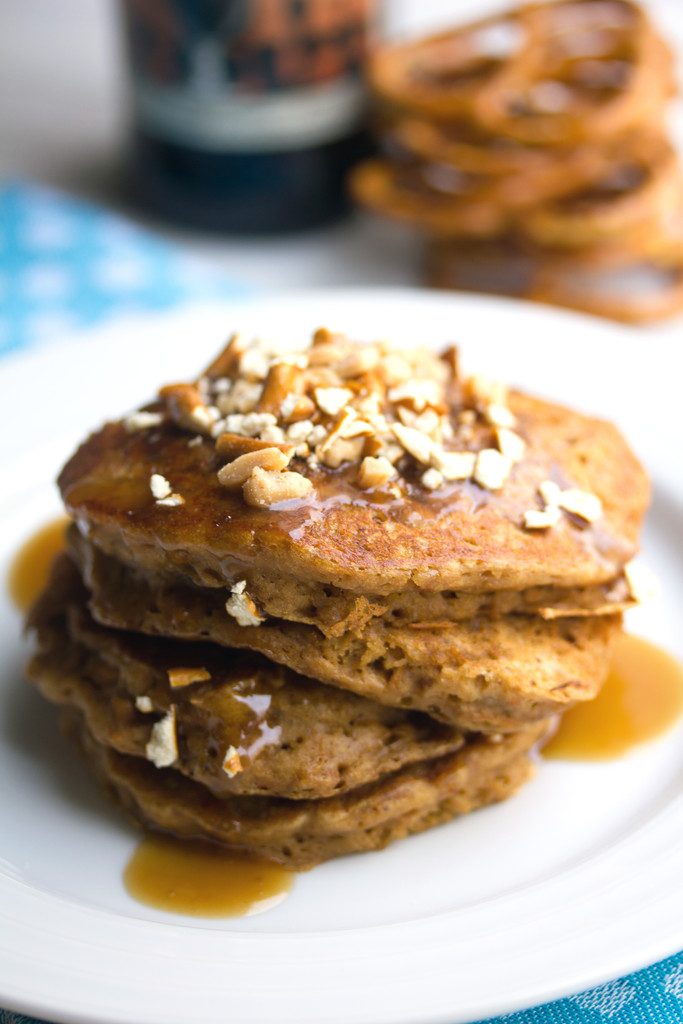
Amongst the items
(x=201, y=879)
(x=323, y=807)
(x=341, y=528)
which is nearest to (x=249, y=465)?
(x=341, y=528)

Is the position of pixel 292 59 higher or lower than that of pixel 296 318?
higher

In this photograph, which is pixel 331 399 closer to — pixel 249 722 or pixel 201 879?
pixel 249 722

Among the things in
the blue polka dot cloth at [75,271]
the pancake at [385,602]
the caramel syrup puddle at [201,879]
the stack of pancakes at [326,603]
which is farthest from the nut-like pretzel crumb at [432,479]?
the blue polka dot cloth at [75,271]

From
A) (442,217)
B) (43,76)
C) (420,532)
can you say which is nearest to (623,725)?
(420,532)

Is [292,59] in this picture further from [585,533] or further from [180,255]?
[585,533]

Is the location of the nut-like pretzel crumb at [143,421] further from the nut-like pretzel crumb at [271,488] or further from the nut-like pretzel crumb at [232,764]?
the nut-like pretzel crumb at [232,764]

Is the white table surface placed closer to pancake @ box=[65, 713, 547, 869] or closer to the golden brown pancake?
the golden brown pancake

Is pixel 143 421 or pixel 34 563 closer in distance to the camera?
pixel 143 421
